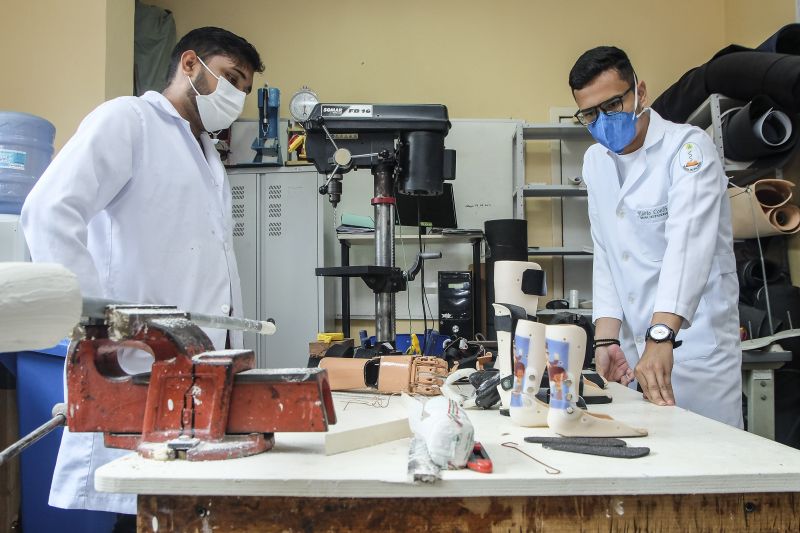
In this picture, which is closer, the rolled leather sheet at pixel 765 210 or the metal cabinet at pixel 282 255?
the rolled leather sheet at pixel 765 210

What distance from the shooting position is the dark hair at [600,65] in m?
1.65

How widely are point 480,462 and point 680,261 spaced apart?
967 millimetres

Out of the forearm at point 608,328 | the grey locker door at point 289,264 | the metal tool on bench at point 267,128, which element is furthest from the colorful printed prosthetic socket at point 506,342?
the metal tool on bench at point 267,128

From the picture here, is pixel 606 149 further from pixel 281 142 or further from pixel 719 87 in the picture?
pixel 281 142

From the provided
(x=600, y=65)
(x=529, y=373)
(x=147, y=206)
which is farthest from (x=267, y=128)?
(x=529, y=373)

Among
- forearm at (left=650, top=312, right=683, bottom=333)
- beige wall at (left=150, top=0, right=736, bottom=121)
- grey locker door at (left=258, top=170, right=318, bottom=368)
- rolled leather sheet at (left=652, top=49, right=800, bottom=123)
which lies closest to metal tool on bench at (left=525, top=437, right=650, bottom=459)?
forearm at (left=650, top=312, right=683, bottom=333)

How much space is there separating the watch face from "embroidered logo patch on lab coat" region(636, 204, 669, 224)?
442 mm

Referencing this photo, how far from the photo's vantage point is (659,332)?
52.1 inches

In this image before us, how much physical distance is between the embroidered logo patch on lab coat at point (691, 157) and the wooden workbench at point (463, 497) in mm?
995

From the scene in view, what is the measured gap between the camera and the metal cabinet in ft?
11.7

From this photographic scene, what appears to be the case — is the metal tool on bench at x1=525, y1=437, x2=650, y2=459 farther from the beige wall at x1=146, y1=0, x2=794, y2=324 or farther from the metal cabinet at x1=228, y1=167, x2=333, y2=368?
the beige wall at x1=146, y1=0, x2=794, y2=324

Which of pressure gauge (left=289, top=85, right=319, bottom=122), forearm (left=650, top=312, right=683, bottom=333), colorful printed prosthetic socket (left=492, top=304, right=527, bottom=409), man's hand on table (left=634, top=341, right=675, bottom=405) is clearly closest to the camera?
colorful printed prosthetic socket (left=492, top=304, right=527, bottom=409)

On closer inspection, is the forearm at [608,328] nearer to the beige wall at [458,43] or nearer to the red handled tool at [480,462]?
the red handled tool at [480,462]

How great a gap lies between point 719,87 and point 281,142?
263 cm
